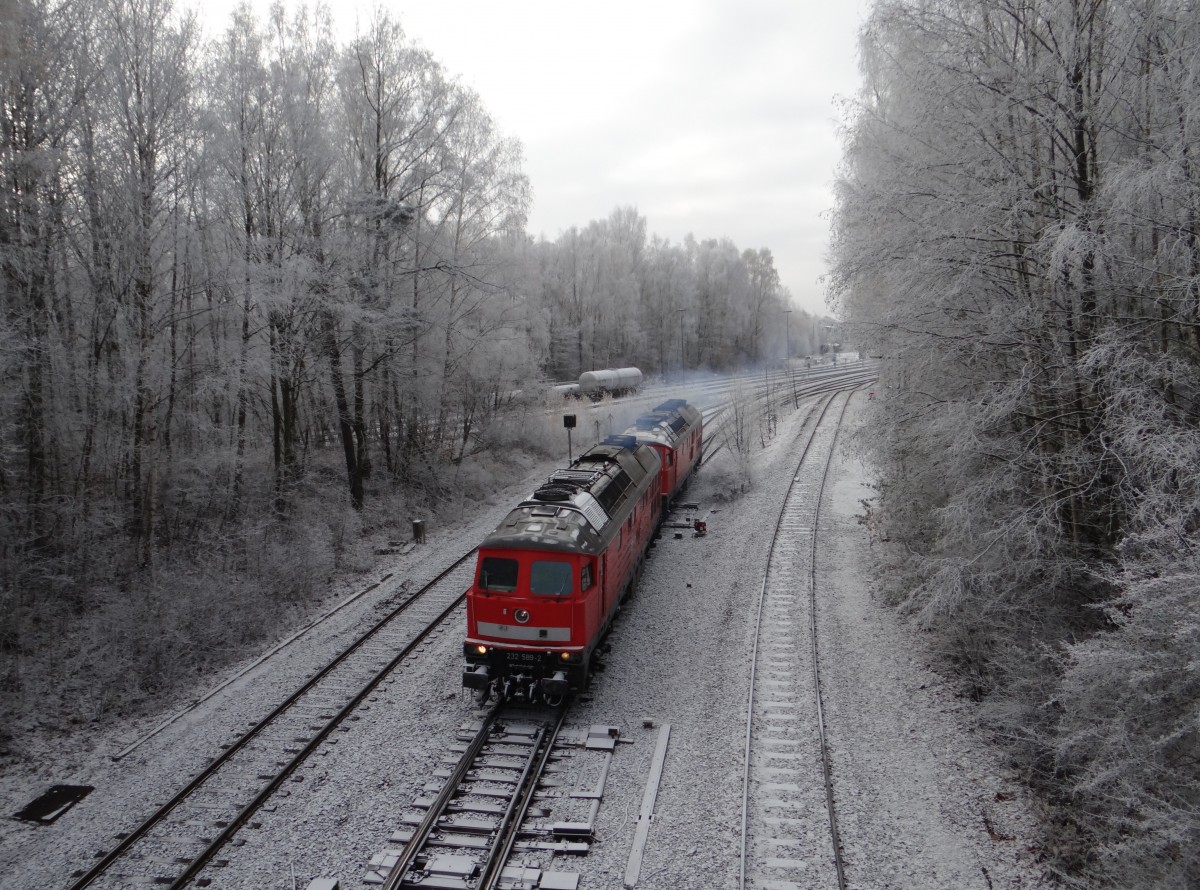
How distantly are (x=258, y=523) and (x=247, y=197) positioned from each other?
7.72 m

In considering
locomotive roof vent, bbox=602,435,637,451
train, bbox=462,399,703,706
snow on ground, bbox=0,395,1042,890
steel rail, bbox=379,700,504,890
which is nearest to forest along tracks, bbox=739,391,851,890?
snow on ground, bbox=0,395,1042,890

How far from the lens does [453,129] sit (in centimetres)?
2094

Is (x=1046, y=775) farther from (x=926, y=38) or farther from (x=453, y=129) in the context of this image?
(x=453, y=129)

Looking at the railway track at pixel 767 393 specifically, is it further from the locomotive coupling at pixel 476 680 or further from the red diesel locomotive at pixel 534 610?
the locomotive coupling at pixel 476 680

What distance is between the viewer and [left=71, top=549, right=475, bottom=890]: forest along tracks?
282 inches

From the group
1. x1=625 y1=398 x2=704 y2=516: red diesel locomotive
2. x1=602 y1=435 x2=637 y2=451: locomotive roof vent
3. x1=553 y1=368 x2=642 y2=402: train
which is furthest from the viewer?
x1=553 y1=368 x2=642 y2=402: train

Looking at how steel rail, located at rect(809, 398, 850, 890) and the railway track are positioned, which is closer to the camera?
steel rail, located at rect(809, 398, 850, 890)

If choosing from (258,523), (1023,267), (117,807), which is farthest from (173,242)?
(1023,267)

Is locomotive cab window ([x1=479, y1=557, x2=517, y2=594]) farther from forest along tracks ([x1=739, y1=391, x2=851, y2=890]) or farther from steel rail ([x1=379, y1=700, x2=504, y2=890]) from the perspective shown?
forest along tracks ([x1=739, y1=391, x2=851, y2=890])

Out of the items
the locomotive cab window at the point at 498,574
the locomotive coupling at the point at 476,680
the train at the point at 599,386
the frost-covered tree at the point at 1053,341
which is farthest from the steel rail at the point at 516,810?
the train at the point at 599,386

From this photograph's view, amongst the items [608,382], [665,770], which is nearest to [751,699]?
[665,770]

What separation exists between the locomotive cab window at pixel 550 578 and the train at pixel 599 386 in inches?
1354

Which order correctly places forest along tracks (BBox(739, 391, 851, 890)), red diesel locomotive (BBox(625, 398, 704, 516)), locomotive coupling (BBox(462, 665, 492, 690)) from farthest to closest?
red diesel locomotive (BBox(625, 398, 704, 516))
locomotive coupling (BBox(462, 665, 492, 690))
forest along tracks (BBox(739, 391, 851, 890))

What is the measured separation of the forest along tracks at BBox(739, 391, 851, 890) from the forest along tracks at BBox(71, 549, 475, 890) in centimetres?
567
